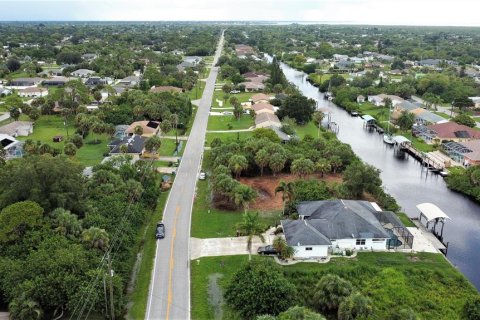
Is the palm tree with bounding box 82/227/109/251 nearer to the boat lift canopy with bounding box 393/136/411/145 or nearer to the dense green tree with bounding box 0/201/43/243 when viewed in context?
the dense green tree with bounding box 0/201/43/243

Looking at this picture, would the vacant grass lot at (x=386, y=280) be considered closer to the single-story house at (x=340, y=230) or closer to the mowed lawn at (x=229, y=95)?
the single-story house at (x=340, y=230)

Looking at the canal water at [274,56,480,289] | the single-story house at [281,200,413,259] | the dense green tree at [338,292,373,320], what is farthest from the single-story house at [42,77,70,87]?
the dense green tree at [338,292,373,320]

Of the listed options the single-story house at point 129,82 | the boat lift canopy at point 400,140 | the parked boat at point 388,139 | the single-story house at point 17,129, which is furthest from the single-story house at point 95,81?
the boat lift canopy at point 400,140

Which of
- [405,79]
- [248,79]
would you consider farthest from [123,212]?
[405,79]

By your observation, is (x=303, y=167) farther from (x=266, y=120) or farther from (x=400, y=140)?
(x=400, y=140)

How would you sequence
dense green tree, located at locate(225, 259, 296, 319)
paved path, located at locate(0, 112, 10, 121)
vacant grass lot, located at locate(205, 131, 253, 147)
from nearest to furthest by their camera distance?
dense green tree, located at locate(225, 259, 296, 319) < vacant grass lot, located at locate(205, 131, 253, 147) < paved path, located at locate(0, 112, 10, 121)

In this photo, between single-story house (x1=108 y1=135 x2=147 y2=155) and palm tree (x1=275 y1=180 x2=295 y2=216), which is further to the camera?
single-story house (x1=108 y1=135 x2=147 y2=155)

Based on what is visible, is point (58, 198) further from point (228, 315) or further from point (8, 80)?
point (8, 80)
